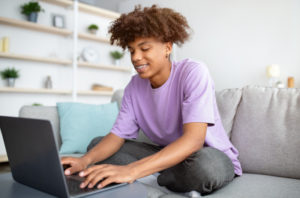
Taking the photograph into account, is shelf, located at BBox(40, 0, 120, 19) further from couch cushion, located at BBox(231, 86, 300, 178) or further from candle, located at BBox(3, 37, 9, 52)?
couch cushion, located at BBox(231, 86, 300, 178)

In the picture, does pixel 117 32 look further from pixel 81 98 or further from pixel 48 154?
pixel 81 98

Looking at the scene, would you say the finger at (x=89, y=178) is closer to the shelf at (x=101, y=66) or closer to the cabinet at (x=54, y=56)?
the cabinet at (x=54, y=56)

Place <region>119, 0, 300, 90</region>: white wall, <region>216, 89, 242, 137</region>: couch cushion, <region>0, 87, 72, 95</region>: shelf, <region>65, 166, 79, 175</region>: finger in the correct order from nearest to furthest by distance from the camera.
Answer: <region>65, 166, 79, 175</region>: finger < <region>216, 89, 242, 137</region>: couch cushion < <region>0, 87, 72, 95</region>: shelf < <region>119, 0, 300, 90</region>: white wall

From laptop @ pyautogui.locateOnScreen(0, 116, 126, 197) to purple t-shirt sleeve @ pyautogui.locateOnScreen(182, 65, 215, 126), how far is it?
1.43 feet

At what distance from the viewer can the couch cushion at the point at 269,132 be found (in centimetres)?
130

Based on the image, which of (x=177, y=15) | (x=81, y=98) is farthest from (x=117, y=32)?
(x=81, y=98)

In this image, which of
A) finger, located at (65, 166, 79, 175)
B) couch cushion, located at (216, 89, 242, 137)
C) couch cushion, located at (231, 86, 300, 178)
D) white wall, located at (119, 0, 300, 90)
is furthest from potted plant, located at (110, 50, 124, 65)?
finger, located at (65, 166, 79, 175)

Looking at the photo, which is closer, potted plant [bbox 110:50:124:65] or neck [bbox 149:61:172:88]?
neck [bbox 149:61:172:88]

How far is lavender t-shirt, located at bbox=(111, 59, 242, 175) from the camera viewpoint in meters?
1.10

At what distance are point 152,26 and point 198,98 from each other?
0.37 metres

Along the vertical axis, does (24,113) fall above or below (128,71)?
below

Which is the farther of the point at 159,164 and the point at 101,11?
the point at 101,11

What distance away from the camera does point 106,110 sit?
6.77 feet

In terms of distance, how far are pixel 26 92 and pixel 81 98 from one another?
32.9 inches
